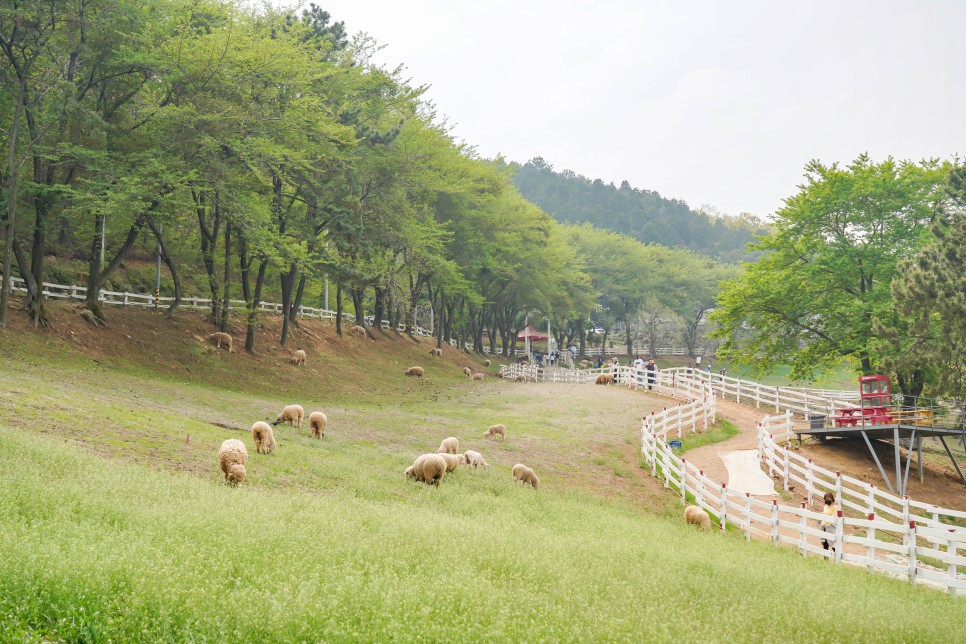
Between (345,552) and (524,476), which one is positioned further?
(524,476)

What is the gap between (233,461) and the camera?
37.6 ft

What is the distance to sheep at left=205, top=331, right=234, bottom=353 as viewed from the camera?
29.7 metres

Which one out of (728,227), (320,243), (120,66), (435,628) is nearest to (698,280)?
(320,243)

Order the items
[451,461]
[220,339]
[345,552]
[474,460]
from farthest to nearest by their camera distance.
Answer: [220,339]
[474,460]
[451,461]
[345,552]

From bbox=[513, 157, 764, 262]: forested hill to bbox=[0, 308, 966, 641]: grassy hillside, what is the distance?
143 meters

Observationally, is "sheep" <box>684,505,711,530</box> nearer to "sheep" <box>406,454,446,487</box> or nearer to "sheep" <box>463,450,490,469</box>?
"sheep" <box>463,450,490,469</box>

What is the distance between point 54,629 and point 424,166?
35360 millimetres

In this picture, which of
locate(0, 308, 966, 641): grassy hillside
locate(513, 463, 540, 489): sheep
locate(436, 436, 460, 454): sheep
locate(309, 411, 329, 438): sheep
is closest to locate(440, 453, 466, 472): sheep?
locate(0, 308, 966, 641): grassy hillside

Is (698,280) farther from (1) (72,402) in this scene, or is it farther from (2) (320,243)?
(1) (72,402)

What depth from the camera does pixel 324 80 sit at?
32406mm

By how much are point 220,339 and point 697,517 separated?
21930 millimetres

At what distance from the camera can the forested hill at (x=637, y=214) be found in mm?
155625

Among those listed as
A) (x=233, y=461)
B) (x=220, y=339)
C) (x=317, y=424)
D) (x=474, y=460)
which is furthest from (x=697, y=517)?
(x=220, y=339)

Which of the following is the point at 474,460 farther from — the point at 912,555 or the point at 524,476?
the point at 912,555
